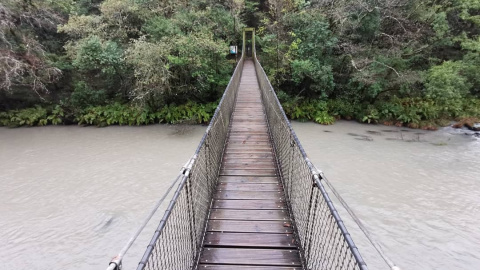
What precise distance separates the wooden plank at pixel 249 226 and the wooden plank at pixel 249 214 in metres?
0.05

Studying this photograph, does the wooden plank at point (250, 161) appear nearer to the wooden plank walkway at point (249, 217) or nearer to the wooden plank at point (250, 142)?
the wooden plank walkway at point (249, 217)

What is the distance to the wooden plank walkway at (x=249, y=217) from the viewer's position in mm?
2543

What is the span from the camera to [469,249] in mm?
4977

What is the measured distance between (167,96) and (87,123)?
367cm

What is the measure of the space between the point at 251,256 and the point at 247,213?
632 millimetres

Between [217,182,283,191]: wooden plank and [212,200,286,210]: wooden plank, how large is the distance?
0.93 ft

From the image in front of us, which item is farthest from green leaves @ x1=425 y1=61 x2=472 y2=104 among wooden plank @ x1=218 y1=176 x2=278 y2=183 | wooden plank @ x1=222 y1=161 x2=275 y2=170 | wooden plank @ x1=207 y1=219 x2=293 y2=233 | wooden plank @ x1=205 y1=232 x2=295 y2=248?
Result: wooden plank @ x1=205 y1=232 x2=295 y2=248

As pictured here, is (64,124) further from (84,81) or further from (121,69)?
(121,69)

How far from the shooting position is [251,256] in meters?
2.58

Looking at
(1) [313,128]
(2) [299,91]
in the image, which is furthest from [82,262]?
(2) [299,91]

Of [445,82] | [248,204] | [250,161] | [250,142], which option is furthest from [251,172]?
[445,82]

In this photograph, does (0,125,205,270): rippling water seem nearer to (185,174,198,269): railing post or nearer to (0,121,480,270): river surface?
(0,121,480,270): river surface

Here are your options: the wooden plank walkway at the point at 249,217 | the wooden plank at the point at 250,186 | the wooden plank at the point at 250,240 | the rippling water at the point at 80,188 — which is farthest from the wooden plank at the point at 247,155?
the rippling water at the point at 80,188

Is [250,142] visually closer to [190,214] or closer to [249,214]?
[249,214]
